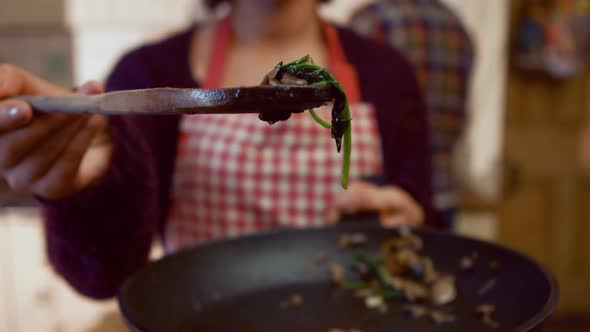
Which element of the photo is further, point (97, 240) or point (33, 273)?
point (33, 273)

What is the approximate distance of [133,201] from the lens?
728 mm

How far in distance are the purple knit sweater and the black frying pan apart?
120 mm

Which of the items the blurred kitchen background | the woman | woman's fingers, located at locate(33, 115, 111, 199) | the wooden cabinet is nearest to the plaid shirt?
the blurred kitchen background

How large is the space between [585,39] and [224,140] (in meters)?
1.72

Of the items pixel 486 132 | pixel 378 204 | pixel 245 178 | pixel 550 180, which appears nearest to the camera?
pixel 378 204

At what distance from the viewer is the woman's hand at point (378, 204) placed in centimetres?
89

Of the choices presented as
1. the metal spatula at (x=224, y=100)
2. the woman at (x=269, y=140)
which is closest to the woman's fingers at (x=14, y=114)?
the metal spatula at (x=224, y=100)

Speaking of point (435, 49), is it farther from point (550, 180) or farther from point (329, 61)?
point (550, 180)

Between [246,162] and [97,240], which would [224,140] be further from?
[97,240]

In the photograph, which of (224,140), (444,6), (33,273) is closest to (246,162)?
(224,140)

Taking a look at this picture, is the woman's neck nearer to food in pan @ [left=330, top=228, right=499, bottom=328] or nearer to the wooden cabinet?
food in pan @ [left=330, top=228, right=499, bottom=328]

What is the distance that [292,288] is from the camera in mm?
695

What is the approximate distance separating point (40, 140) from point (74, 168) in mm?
59

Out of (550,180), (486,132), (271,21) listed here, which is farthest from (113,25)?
(550,180)
